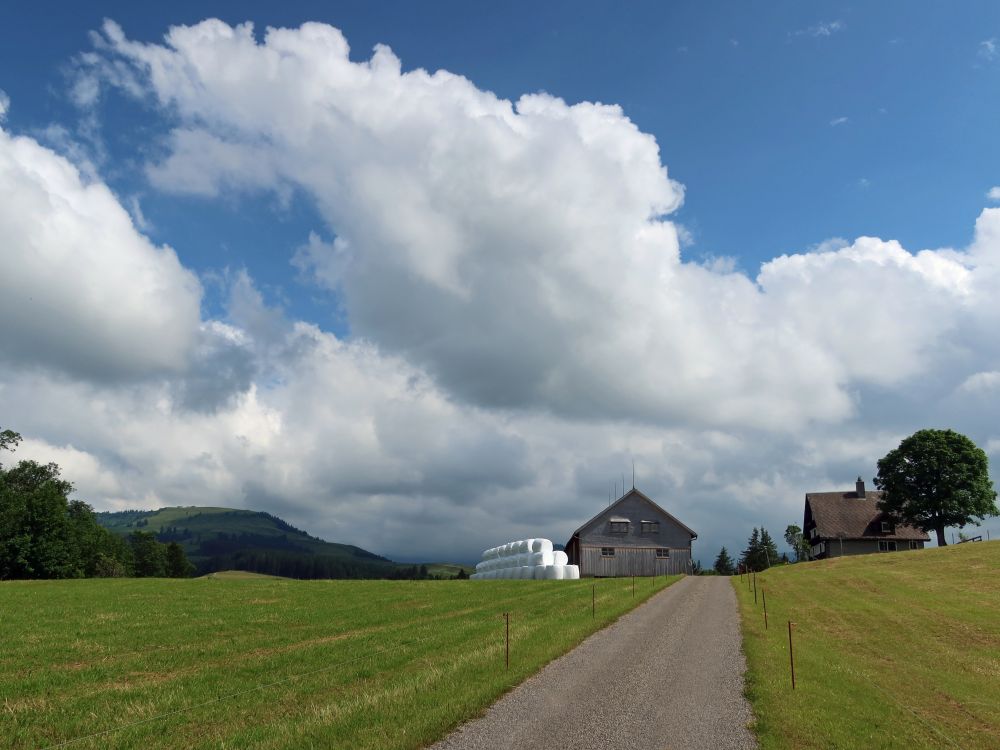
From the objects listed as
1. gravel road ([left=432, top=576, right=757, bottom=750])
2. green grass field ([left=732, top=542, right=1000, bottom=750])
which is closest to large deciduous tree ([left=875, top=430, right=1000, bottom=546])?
green grass field ([left=732, top=542, right=1000, bottom=750])

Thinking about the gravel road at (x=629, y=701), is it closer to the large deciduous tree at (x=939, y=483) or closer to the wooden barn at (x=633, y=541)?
the wooden barn at (x=633, y=541)

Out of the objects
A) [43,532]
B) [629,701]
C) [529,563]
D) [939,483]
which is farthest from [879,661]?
[43,532]

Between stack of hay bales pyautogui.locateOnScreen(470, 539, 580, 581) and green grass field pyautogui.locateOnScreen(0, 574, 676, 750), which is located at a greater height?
stack of hay bales pyautogui.locateOnScreen(470, 539, 580, 581)

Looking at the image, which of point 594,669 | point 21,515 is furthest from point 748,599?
point 21,515

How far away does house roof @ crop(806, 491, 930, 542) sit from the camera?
90.6 m

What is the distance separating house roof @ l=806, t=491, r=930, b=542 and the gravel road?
74.4 metres

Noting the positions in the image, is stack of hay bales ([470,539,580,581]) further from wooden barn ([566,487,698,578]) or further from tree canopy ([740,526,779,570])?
tree canopy ([740,526,779,570])

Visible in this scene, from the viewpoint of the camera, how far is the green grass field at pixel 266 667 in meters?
13.4

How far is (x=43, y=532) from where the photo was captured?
88875mm

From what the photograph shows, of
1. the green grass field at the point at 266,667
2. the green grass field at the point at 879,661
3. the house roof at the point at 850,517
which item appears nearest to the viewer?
the green grass field at the point at 266,667

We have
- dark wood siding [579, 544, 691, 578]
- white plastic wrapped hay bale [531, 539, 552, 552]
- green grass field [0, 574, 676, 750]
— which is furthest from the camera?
dark wood siding [579, 544, 691, 578]

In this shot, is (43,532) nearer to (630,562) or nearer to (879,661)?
(630,562)

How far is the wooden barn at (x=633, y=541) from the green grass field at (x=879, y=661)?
1342 inches

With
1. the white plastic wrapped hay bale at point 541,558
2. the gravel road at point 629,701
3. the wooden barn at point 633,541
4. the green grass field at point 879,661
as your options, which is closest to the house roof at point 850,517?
the wooden barn at point 633,541
